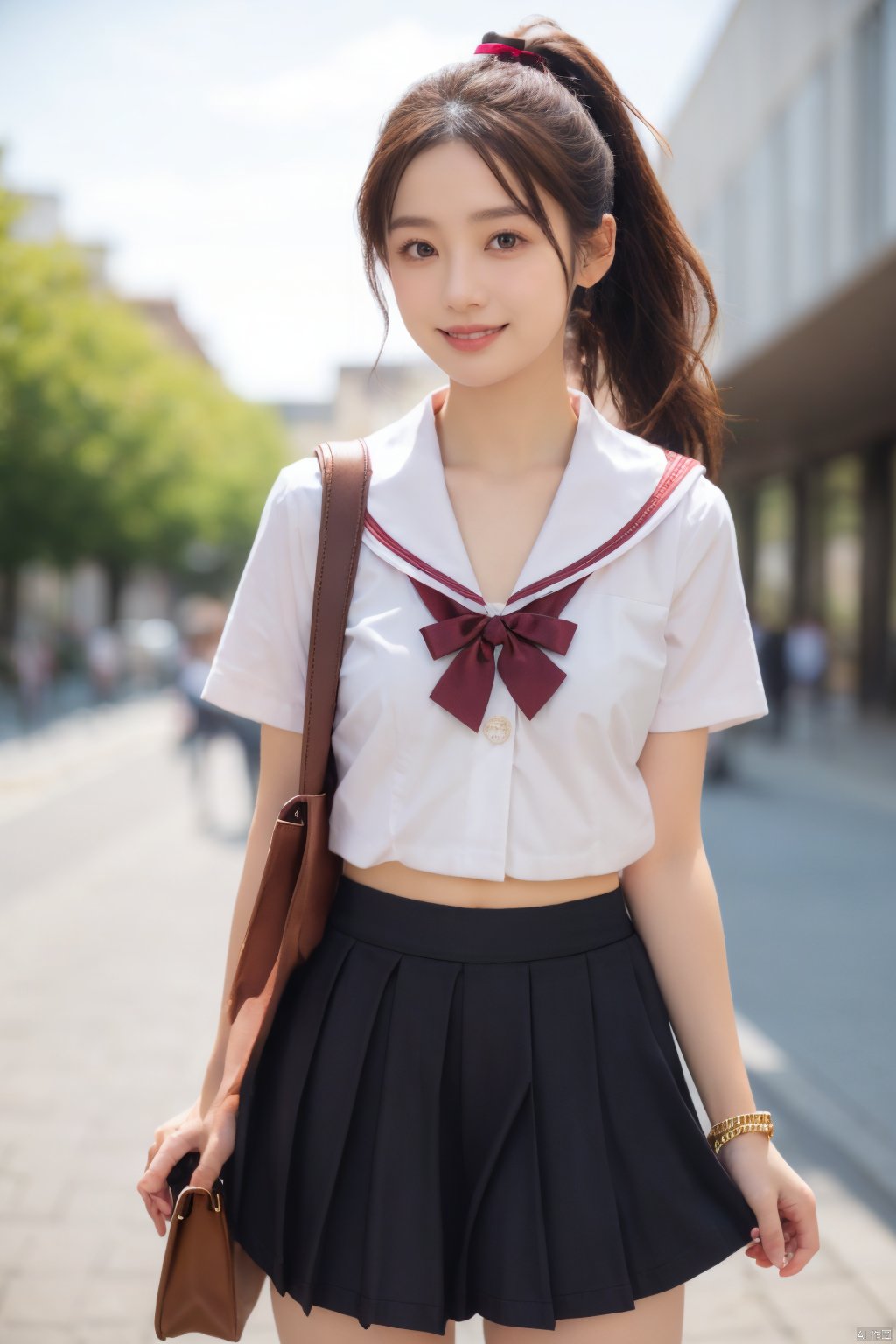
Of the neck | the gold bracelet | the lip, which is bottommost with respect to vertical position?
the gold bracelet

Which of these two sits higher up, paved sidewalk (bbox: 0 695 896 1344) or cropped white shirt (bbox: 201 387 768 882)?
cropped white shirt (bbox: 201 387 768 882)

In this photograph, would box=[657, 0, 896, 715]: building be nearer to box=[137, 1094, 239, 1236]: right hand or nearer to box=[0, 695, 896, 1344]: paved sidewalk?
box=[0, 695, 896, 1344]: paved sidewalk

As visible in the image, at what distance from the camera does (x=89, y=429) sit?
1088 inches

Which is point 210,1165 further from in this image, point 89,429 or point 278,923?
point 89,429

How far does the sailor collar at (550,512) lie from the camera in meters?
1.63

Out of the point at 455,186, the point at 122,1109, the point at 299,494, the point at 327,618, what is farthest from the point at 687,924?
the point at 122,1109

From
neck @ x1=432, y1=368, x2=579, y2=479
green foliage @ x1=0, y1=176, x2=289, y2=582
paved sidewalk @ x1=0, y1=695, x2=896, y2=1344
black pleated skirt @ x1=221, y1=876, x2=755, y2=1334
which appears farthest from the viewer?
green foliage @ x1=0, y1=176, x2=289, y2=582

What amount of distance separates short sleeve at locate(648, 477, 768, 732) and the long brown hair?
328mm

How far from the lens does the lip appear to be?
164 centimetres

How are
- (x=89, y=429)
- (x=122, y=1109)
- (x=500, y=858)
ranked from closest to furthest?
1. (x=500, y=858)
2. (x=122, y=1109)
3. (x=89, y=429)

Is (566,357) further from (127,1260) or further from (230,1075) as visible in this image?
(127,1260)

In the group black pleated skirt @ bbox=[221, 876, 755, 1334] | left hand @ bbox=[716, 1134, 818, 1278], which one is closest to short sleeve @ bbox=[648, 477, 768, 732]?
black pleated skirt @ bbox=[221, 876, 755, 1334]

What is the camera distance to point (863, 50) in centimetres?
1505

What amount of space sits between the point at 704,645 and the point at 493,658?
28 centimetres
